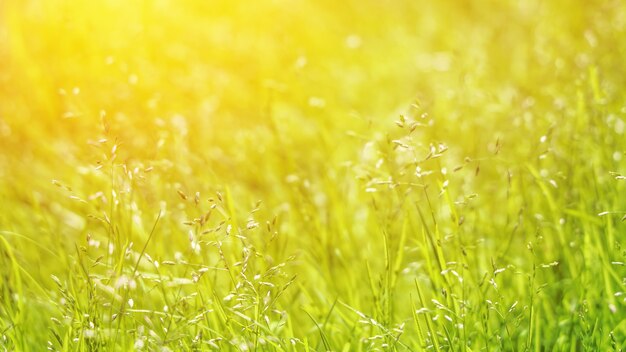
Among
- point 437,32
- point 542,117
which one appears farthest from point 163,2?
point 542,117

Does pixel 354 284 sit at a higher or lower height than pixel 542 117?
lower

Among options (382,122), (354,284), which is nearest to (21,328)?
(354,284)

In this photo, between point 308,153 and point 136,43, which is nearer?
point 308,153

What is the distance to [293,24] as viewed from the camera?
630 cm

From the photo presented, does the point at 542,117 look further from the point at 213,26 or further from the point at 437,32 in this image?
the point at 213,26

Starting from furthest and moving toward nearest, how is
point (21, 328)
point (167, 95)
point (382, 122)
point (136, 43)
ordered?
point (136, 43) < point (167, 95) < point (382, 122) < point (21, 328)

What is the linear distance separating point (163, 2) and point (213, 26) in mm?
489

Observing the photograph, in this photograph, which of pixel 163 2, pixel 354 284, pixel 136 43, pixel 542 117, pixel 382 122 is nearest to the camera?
pixel 354 284

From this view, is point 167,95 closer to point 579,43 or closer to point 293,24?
point 293,24

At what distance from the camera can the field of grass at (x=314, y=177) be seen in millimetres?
2084

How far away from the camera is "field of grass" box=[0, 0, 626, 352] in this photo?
208 centimetres

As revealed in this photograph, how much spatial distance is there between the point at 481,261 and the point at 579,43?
8.16 feet

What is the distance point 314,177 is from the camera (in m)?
3.58

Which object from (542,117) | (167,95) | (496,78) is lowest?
(167,95)
